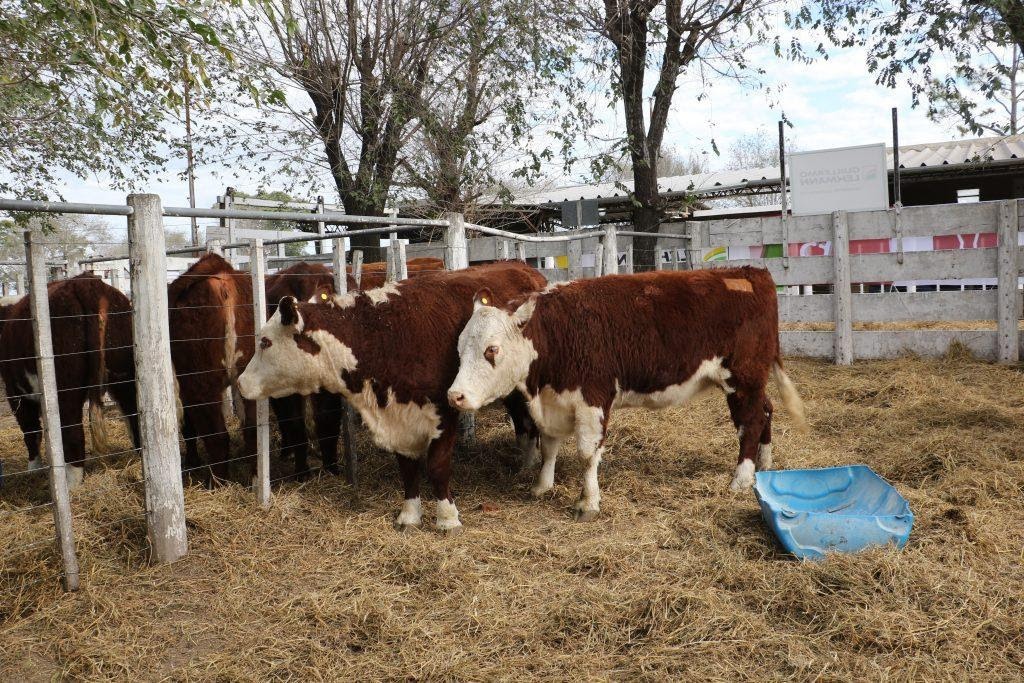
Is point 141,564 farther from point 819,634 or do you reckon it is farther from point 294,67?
point 294,67

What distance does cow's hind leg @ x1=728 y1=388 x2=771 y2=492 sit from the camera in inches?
211

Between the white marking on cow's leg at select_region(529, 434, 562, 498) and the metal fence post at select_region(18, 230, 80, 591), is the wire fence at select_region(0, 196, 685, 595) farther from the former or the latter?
the white marking on cow's leg at select_region(529, 434, 562, 498)

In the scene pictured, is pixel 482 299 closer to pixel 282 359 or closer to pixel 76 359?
pixel 282 359

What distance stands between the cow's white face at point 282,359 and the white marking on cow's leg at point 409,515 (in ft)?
3.25

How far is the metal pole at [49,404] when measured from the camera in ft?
11.8

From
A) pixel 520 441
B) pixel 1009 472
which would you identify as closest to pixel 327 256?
pixel 520 441

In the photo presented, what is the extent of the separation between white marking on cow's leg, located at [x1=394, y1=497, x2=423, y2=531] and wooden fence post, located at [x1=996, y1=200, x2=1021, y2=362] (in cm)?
758

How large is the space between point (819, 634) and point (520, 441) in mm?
3402

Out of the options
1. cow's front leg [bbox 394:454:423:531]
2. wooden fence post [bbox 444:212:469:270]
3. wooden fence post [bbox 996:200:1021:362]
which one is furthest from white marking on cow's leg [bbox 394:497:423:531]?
wooden fence post [bbox 996:200:1021:362]

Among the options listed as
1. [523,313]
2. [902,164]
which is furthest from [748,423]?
[902,164]

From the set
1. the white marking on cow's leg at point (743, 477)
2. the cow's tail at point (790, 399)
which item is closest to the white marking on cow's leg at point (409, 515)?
the white marking on cow's leg at point (743, 477)

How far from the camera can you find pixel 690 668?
2.94 meters

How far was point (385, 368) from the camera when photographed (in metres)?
4.71

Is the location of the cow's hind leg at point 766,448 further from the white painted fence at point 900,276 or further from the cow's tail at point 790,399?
the white painted fence at point 900,276
